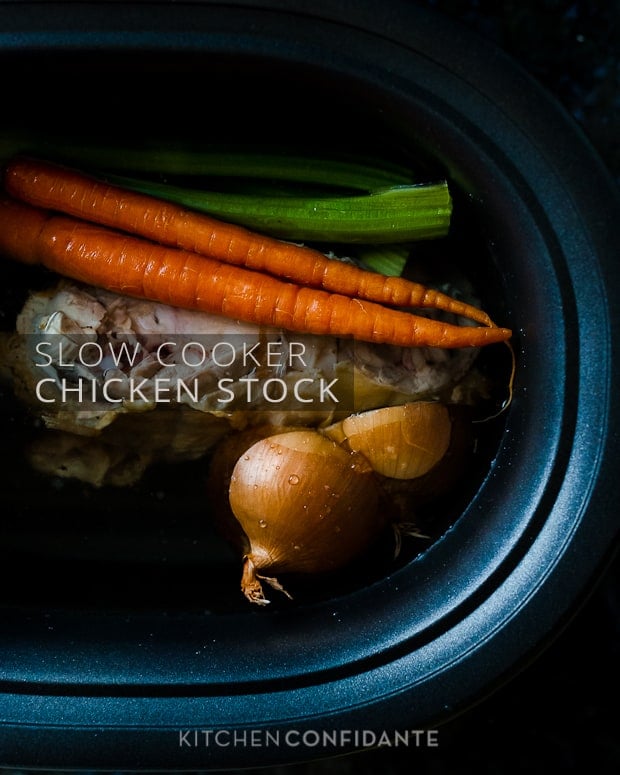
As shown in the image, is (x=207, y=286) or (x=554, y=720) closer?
(x=207, y=286)

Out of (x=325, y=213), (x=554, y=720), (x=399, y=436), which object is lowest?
(x=554, y=720)

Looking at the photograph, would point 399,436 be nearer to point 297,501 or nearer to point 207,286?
point 297,501

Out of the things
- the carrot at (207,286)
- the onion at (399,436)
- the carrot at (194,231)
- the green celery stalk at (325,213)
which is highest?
the green celery stalk at (325,213)

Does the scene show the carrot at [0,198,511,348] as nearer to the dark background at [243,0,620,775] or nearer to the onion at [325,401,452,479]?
the onion at [325,401,452,479]

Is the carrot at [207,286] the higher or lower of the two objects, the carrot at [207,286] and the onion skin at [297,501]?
the higher

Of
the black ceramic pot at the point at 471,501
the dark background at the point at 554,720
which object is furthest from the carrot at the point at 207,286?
the dark background at the point at 554,720

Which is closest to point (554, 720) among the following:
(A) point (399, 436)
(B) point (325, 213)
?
(A) point (399, 436)

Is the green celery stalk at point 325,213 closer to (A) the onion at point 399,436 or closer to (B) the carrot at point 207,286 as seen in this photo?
(B) the carrot at point 207,286
